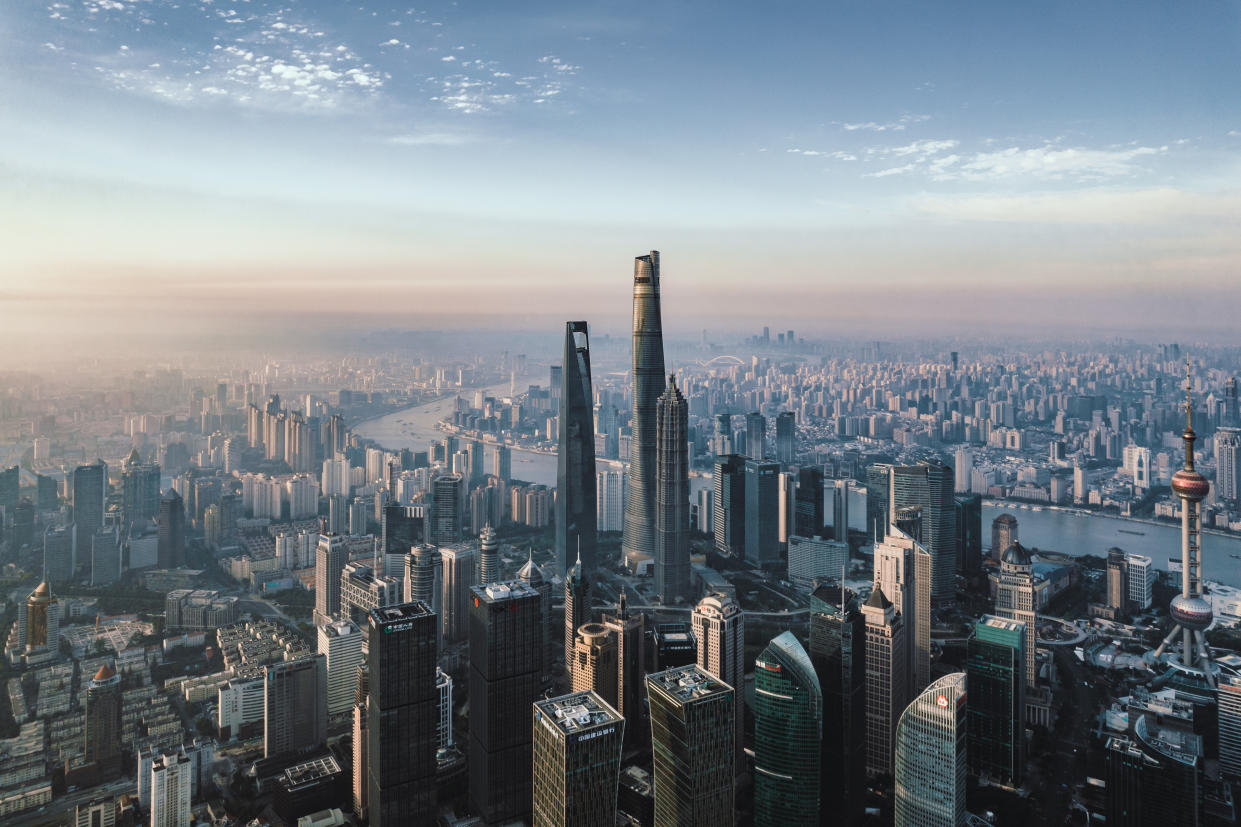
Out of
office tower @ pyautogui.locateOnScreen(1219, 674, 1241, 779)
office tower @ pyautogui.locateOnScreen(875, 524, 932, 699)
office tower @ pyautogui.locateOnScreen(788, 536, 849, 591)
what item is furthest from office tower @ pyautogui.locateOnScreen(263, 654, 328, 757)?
office tower @ pyautogui.locateOnScreen(1219, 674, 1241, 779)

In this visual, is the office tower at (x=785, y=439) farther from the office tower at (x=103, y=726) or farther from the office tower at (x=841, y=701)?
the office tower at (x=103, y=726)

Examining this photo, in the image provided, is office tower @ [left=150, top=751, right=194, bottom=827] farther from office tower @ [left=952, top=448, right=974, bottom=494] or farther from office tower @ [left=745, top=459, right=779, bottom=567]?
office tower @ [left=952, top=448, right=974, bottom=494]

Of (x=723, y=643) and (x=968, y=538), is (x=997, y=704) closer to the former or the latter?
(x=723, y=643)

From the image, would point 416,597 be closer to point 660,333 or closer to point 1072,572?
point 660,333

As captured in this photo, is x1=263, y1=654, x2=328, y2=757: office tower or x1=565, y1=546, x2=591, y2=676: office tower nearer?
x1=263, y1=654, x2=328, y2=757: office tower

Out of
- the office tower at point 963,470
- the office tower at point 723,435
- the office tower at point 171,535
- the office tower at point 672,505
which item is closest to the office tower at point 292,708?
the office tower at point 171,535

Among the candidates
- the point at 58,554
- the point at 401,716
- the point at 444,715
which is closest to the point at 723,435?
the point at 444,715

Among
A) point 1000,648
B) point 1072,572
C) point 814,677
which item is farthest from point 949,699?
point 1072,572
